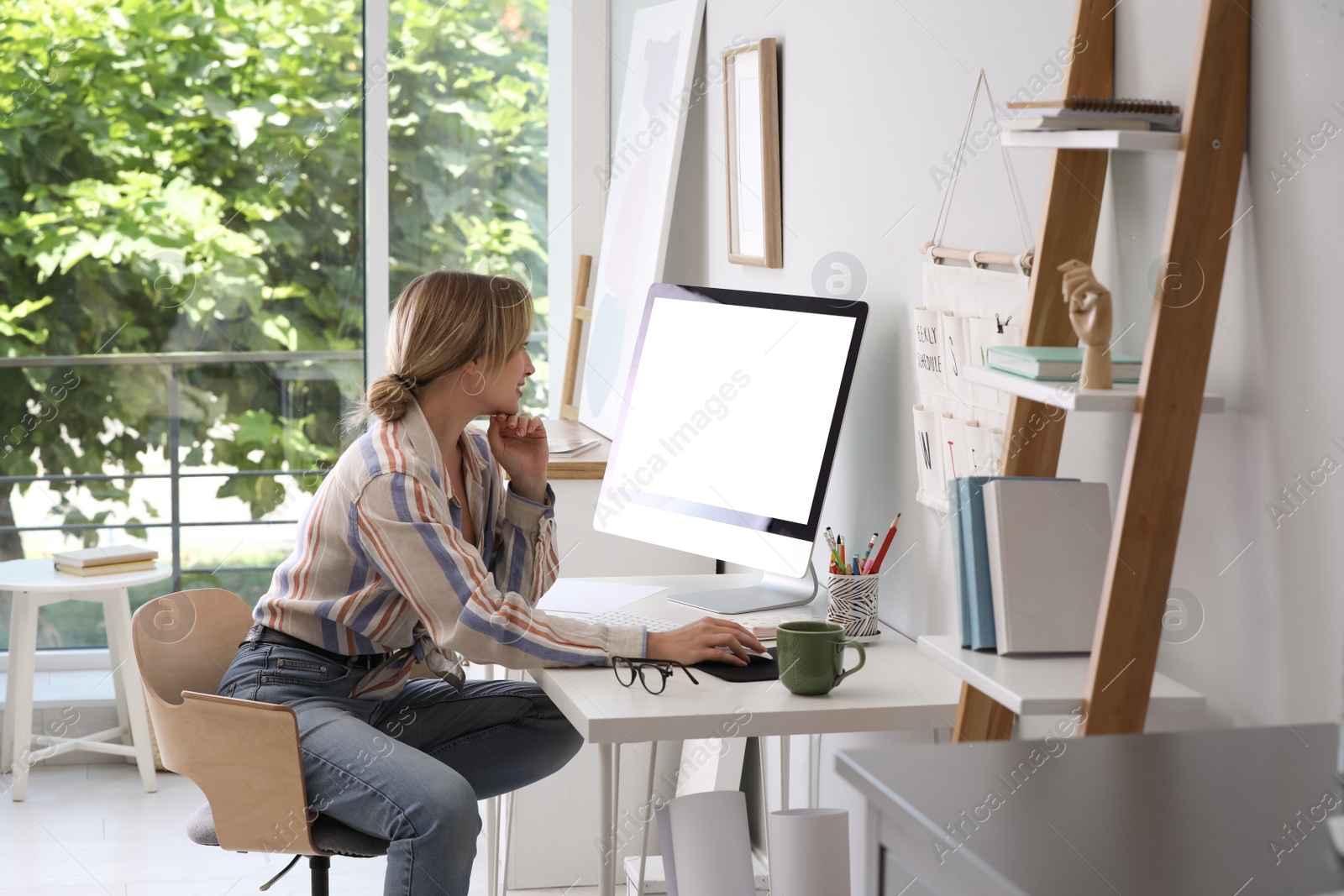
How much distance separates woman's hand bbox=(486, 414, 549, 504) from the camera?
6.93ft

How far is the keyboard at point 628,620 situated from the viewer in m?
1.90

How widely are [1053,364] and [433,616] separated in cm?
85

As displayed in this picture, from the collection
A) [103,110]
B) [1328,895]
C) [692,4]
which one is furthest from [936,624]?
[103,110]

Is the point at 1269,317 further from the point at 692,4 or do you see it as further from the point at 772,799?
the point at 692,4

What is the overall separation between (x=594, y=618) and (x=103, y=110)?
2701 millimetres

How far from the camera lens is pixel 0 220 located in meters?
3.75

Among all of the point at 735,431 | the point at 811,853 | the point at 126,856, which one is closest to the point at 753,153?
the point at 735,431

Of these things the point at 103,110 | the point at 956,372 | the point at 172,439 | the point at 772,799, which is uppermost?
the point at 103,110

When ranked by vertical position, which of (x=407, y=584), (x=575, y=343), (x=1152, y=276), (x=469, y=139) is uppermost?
(x=469, y=139)

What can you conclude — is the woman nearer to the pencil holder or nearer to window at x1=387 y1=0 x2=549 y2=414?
the pencil holder

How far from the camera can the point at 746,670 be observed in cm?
170

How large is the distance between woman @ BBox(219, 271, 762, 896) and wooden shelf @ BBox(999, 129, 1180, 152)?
0.75m

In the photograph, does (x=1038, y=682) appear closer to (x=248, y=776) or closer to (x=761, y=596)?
(x=761, y=596)

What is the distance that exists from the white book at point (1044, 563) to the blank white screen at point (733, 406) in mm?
573
